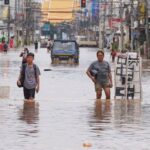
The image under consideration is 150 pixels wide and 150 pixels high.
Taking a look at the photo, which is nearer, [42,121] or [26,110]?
[42,121]

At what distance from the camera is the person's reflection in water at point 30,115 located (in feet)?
60.9

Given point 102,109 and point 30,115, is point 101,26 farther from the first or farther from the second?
point 30,115

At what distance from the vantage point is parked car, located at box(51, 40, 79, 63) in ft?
223

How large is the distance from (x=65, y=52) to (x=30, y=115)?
4962 centimetres

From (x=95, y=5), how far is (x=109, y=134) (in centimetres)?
15773

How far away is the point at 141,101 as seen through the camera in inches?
984

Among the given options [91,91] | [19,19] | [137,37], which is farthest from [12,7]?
[91,91]

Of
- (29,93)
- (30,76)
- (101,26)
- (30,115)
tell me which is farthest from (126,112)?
(101,26)

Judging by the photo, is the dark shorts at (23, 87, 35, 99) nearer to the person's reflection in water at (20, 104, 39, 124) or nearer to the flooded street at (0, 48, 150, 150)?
the flooded street at (0, 48, 150, 150)

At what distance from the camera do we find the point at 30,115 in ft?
65.1

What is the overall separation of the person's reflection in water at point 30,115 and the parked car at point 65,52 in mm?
45815

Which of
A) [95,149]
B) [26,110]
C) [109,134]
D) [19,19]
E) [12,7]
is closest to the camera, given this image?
[95,149]

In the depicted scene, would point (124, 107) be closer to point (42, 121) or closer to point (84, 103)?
point (84, 103)

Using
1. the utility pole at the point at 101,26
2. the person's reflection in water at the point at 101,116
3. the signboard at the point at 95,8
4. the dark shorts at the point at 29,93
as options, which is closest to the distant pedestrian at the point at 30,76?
the dark shorts at the point at 29,93
